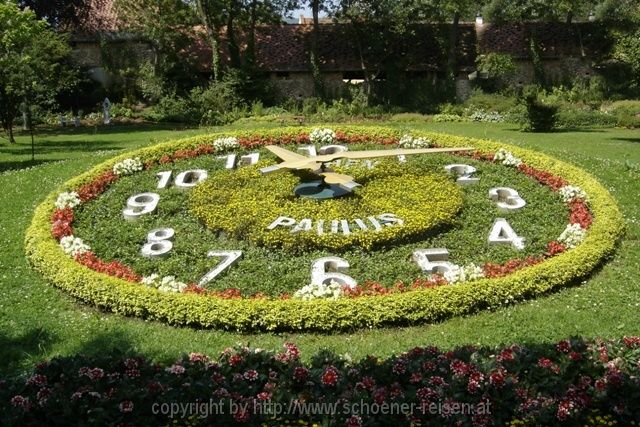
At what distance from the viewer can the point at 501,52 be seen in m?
33.8

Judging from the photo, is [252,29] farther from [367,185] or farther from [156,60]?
[367,185]

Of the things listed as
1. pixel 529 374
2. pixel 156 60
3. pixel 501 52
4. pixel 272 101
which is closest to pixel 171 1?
pixel 156 60

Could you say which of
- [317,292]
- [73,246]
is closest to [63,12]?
[73,246]

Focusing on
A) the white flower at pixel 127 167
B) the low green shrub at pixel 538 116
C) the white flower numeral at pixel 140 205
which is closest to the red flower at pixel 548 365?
the white flower numeral at pixel 140 205

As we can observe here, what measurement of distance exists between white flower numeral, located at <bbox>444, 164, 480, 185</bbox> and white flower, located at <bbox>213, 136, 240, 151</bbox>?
4027 millimetres

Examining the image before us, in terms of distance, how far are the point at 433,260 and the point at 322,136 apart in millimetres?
5331

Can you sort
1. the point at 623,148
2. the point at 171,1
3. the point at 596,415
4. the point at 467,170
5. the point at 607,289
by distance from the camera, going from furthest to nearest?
the point at 171,1 < the point at 623,148 < the point at 467,170 < the point at 607,289 < the point at 596,415

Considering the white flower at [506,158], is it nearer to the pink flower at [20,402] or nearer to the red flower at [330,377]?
the red flower at [330,377]

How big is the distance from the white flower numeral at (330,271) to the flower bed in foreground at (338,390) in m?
2.94

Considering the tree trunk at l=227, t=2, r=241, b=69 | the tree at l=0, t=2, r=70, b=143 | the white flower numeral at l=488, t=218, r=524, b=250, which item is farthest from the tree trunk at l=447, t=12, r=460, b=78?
the white flower numeral at l=488, t=218, r=524, b=250

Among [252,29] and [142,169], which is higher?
[252,29]

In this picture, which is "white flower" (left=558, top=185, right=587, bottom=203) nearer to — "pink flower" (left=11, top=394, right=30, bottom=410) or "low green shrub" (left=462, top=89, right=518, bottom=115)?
"pink flower" (left=11, top=394, right=30, bottom=410)

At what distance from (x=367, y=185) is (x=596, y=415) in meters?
6.21

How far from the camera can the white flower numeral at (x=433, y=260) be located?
27.7 feet
